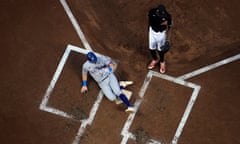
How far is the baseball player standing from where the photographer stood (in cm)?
629

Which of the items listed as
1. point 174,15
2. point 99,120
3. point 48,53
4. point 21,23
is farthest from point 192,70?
point 21,23

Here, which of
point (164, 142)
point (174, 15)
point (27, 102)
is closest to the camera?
point (164, 142)

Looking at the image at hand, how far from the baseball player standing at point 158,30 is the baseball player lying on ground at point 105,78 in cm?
93

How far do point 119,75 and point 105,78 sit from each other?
56 centimetres

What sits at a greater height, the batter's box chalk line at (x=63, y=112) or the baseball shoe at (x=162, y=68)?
the baseball shoe at (x=162, y=68)

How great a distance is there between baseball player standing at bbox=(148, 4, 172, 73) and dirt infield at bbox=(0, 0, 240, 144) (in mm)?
273

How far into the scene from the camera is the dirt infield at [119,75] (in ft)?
23.9

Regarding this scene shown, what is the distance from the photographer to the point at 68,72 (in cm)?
780

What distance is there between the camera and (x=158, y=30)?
659cm

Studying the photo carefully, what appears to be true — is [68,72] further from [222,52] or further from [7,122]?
[222,52]

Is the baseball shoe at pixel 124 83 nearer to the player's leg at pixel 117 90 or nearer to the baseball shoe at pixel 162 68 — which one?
the player's leg at pixel 117 90

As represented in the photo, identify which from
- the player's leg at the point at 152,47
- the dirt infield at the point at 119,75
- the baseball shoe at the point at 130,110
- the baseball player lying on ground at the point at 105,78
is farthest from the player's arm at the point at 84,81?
the player's leg at the point at 152,47

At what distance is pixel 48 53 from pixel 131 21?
2049mm

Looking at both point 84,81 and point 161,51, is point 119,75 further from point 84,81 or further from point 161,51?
point 161,51
